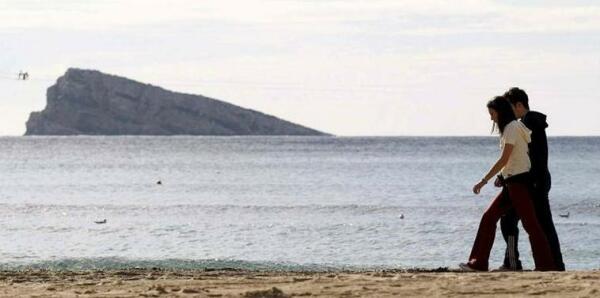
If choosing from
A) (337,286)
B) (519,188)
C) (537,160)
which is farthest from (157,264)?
(337,286)

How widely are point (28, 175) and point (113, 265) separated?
53.8 metres

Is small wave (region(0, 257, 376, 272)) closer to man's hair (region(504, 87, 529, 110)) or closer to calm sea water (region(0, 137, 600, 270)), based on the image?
calm sea water (region(0, 137, 600, 270))

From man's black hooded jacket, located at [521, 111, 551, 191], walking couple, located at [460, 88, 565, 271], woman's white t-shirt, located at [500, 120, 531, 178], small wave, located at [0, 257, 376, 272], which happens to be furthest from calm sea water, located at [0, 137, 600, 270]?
woman's white t-shirt, located at [500, 120, 531, 178]

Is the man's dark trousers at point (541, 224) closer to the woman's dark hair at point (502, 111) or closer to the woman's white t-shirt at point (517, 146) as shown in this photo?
the woman's white t-shirt at point (517, 146)

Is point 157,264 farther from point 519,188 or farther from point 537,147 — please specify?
point 519,188

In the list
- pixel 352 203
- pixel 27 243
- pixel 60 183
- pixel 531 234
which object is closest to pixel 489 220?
pixel 531 234

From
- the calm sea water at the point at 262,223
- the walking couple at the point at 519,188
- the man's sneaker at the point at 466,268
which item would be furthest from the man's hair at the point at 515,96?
the calm sea water at the point at 262,223

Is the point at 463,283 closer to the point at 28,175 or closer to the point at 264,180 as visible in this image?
the point at 264,180

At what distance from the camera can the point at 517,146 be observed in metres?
12.9

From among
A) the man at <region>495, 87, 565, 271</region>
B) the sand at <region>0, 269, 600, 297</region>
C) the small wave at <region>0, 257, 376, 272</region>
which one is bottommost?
the sand at <region>0, 269, 600, 297</region>

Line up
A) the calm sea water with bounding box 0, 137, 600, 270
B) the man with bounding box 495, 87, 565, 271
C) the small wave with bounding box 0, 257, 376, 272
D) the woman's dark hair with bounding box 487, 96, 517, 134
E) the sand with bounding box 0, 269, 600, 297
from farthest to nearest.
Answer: the calm sea water with bounding box 0, 137, 600, 270 < the small wave with bounding box 0, 257, 376, 272 < the man with bounding box 495, 87, 565, 271 < the woman's dark hair with bounding box 487, 96, 517, 134 < the sand with bounding box 0, 269, 600, 297

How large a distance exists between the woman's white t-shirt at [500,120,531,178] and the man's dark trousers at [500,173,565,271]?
0.26 m

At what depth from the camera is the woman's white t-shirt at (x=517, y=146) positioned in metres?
12.9

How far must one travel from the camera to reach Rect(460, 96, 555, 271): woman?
42.3 ft
